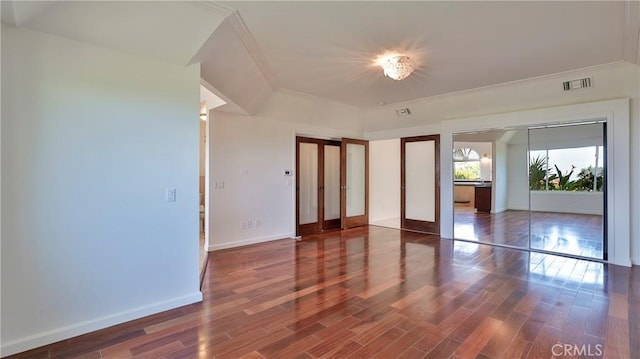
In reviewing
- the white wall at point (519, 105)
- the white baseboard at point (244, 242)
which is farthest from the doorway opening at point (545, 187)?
the white baseboard at point (244, 242)

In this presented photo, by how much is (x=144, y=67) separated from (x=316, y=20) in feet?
5.31

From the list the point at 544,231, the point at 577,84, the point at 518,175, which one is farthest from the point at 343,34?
the point at 544,231

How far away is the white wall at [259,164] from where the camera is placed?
515 cm

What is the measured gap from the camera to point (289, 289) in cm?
334

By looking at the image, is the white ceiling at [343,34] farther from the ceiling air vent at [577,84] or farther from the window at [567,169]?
the window at [567,169]

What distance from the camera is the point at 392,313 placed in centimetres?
275

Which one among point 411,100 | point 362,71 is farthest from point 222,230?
point 411,100

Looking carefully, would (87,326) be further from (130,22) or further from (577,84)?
(577,84)

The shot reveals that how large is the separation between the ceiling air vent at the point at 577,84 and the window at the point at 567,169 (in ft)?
3.13

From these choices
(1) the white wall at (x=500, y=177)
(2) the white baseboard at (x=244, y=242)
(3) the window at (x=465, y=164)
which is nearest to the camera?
(2) the white baseboard at (x=244, y=242)

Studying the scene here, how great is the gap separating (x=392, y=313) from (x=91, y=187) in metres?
2.79

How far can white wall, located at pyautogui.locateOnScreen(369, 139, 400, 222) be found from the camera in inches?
321

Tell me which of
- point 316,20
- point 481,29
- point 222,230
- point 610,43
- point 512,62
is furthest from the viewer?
point 222,230

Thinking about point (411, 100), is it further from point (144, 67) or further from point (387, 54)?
point (144, 67)
